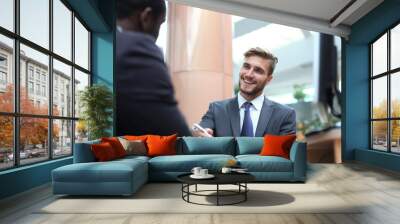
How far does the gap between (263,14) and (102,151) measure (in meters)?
4.66

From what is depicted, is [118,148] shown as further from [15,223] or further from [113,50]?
[113,50]

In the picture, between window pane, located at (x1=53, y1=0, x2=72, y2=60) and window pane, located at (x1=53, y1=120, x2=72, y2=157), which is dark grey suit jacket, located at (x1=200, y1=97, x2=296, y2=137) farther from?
window pane, located at (x1=53, y1=0, x2=72, y2=60)

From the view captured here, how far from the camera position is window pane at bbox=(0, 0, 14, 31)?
15.5 feet

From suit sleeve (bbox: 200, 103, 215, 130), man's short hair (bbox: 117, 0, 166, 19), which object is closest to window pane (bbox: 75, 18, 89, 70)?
man's short hair (bbox: 117, 0, 166, 19)

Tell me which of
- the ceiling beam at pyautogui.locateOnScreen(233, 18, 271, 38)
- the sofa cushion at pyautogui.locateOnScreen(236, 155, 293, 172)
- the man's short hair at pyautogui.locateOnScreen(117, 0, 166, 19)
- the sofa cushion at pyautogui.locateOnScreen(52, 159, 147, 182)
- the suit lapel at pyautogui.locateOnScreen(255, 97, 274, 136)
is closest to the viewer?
the sofa cushion at pyautogui.locateOnScreen(52, 159, 147, 182)

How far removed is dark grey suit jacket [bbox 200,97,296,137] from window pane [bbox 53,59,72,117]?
2.92 metres

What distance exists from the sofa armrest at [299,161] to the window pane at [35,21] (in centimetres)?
423

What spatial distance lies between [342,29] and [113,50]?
16.9 feet

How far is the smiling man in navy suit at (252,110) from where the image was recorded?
8.30 metres

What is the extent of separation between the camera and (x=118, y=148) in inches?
235

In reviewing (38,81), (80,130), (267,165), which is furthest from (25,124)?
(267,165)

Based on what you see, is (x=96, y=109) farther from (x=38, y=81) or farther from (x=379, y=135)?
(x=379, y=135)

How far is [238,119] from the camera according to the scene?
330 inches

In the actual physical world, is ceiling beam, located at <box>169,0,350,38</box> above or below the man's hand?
above
